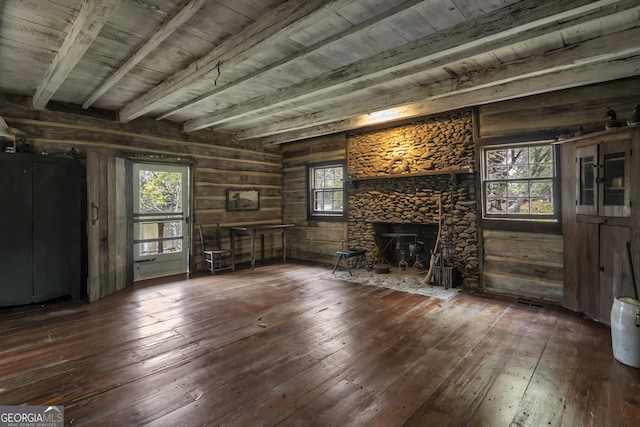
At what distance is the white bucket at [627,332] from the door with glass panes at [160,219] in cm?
619

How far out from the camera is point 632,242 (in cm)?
311

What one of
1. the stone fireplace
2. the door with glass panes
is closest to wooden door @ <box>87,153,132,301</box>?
the door with glass panes

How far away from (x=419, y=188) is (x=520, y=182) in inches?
62.0

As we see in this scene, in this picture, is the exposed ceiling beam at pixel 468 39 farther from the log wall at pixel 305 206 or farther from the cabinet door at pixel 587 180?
the log wall at pixel 305 206

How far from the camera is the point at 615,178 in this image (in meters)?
3.34

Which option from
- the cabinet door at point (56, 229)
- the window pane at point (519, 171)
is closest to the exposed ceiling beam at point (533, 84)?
the window pane at point (519, 171)

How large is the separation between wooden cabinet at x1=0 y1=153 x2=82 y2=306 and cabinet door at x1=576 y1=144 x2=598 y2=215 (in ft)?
21.4

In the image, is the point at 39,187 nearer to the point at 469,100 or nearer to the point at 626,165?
the point at 469,100

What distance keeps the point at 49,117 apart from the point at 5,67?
1.18 metres

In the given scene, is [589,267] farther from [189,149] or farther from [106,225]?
[189,149]

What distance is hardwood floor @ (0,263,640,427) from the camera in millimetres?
2039

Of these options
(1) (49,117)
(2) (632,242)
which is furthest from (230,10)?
(2) (632,242)

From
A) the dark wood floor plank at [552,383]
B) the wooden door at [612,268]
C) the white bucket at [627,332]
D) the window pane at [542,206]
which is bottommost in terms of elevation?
the dark wood floor plank at [552,383]

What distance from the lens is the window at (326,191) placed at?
7043 mm
